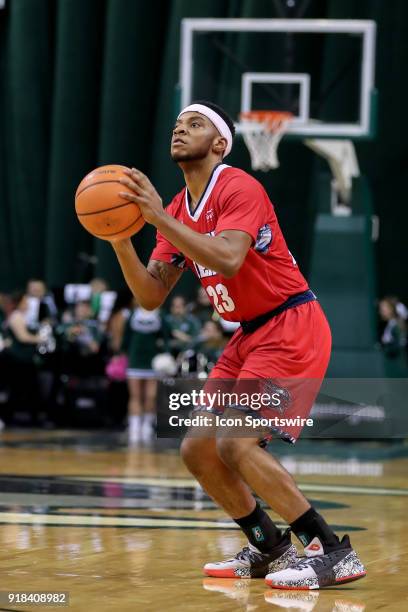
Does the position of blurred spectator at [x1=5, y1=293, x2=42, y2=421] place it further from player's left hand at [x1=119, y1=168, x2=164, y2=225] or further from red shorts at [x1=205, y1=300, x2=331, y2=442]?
player's left hand at [x1=119, y1=168, x2=164, y2=225]

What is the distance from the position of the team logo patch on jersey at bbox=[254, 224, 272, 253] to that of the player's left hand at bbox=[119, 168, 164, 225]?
587 mm

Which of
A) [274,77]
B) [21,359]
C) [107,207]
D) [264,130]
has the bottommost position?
[21,359]

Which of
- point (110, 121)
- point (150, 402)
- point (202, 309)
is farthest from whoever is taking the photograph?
point (110, 121)

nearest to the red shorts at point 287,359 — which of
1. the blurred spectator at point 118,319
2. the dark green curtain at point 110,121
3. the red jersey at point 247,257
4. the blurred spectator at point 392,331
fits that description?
the red jersey at point 247,257

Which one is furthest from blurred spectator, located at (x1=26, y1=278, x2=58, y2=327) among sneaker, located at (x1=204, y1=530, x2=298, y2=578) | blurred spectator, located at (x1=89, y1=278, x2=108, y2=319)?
sneaker, located at (x1=204, y1=530, x2=298, y2=578)

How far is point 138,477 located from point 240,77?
8.44 meters

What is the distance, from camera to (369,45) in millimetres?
15602

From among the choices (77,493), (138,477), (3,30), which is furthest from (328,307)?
(3,30)

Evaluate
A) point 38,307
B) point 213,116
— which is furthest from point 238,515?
point 38,307

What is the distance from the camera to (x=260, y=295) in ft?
18.7

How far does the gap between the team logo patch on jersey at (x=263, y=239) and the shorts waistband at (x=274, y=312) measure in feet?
0.96

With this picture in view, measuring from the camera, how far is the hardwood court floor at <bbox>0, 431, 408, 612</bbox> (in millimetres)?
5164

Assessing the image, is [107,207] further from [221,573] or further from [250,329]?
[221,573]

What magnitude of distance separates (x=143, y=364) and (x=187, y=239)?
10423mm
